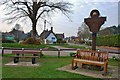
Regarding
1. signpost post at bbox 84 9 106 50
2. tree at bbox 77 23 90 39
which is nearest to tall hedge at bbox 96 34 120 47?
signpost post at bbox 84 9 106 50

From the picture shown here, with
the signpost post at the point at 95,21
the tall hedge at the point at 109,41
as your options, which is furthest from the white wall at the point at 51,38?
the signpost post at the point at 95,21

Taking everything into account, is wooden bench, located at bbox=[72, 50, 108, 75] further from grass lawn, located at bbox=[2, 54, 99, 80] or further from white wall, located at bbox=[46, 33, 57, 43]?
white wall, located at bbox=[46, 33, 57, 43]

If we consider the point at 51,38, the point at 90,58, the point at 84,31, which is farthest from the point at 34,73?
the point at 51,38

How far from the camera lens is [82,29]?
65.8 m

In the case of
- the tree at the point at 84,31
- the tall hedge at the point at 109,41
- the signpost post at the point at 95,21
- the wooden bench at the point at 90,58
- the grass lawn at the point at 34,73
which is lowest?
the grass lawn at the point at 34,73

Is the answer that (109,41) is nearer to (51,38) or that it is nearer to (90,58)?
(90,58)

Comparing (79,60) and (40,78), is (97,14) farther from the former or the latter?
(40,78)

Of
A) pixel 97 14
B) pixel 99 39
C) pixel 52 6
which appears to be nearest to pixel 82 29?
pixel 99 39

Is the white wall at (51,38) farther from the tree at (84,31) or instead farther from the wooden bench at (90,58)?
the wooden bench at (90,58)

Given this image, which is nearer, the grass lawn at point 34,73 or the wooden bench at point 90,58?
the grass lawn at point 34,73

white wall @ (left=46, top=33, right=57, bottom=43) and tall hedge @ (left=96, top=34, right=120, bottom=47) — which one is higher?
white wall @ (left=46, top=33, right=57, bottom=43)

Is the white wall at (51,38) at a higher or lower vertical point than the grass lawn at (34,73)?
higher

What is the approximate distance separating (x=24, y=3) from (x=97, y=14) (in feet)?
71.5

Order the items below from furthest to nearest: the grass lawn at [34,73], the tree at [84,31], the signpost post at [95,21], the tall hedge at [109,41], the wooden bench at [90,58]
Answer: the tree at [84,31] → the tall hedge at [109,41] → the signpost post at [95,21] → the wooden bench at [90,58] → the grass lawn at [34,73]
